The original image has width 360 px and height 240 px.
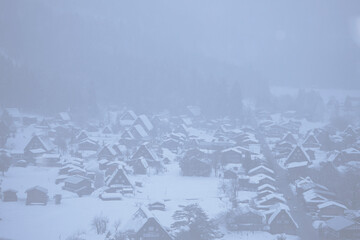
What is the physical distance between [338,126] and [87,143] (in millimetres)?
18838

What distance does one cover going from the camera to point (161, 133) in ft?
84.9

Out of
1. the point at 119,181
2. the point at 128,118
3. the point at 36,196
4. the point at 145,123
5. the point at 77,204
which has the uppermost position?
the point at 128,118

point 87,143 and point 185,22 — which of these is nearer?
point 87,143

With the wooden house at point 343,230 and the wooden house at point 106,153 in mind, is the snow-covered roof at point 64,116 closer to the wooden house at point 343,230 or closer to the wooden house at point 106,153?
the wooden house at point 106,153

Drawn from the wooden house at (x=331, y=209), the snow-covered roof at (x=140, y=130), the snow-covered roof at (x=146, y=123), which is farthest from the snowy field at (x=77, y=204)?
the snow-covered roof at (x=146, y=123)

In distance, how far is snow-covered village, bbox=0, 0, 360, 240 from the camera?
1156cm

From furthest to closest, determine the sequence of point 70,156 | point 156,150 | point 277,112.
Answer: point 277,112
point 156,150
point 70,156

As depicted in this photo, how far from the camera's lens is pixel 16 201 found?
1300cm

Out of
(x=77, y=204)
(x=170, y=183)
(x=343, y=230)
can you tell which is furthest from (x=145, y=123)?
(x=343, y=230)

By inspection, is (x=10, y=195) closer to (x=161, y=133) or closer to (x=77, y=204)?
(x=77, y=204)

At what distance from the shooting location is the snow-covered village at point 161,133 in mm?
11562

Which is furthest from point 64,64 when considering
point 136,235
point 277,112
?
point 136,235

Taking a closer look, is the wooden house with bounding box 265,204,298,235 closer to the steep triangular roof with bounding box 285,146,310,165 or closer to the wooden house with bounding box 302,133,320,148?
the steep triangular roof with bounding box 285,146,310,165

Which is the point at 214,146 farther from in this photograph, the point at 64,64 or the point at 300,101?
the point at 64,64
